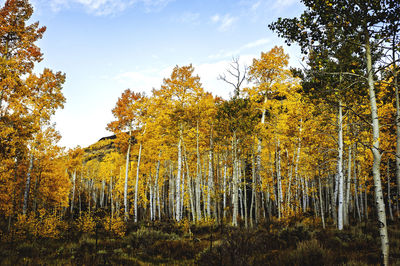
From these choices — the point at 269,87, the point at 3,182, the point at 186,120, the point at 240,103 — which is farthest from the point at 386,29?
the point at 3,182

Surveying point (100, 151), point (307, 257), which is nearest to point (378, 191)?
point (307, 257)

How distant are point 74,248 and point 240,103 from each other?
38.3ft

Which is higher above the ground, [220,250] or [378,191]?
[378,191]

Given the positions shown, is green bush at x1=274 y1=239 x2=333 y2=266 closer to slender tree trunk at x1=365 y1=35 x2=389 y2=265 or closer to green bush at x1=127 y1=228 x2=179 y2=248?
slender tree trunk at x1=365 y1=35 x2=389 y2=265

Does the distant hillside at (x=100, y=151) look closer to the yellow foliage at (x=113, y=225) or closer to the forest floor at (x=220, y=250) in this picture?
the yellow foliage at (x=113, y=225)

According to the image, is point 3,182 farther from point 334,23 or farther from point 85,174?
point 85,174

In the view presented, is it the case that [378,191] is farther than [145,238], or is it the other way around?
[145,238]

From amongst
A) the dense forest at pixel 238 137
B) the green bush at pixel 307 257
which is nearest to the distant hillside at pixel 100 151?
the dense forest at pixel 238 137

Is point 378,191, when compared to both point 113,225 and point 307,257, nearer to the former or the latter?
point 307,257

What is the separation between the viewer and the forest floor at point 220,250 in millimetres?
6363

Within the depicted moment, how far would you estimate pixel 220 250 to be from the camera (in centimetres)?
668

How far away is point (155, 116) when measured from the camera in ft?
63.3

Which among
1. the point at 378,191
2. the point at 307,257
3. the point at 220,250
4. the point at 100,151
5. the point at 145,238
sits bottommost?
the point at 145,238

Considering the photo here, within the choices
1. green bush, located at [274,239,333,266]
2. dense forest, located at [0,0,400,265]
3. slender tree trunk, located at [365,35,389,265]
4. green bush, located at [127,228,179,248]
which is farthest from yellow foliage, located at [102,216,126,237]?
slender tree trunk, located at [365,35,389,265]
